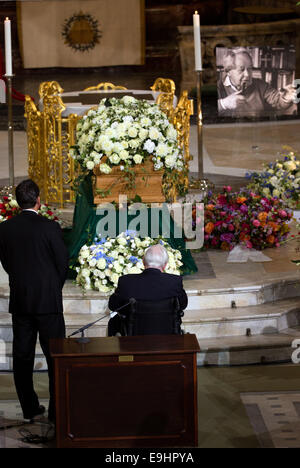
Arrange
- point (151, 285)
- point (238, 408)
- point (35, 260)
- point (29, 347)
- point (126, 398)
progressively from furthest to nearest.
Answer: point (238, 408) < point (29, 347) < point (35, 260) < point (151, 285) < point (126, 398)

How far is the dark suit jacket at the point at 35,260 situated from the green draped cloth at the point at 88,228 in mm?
1893

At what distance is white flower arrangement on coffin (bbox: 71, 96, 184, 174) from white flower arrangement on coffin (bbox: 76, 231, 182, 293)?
578mm

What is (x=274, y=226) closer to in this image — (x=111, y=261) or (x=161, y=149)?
(x=161, y=149)

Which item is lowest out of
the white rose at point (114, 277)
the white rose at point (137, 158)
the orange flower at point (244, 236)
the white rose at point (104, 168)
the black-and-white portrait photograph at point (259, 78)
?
the white rose at point (114, 277)

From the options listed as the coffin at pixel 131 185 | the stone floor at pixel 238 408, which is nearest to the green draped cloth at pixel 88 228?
the coffin at pixel 131 185

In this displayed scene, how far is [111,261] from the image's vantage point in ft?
25.1

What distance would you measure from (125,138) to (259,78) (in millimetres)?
7435

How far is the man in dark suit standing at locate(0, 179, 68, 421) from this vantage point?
6055 mm

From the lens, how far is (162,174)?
314 inches

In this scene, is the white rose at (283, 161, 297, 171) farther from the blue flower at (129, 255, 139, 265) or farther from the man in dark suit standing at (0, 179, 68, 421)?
the man in dark suit standing at (0, 179, 68, 421)

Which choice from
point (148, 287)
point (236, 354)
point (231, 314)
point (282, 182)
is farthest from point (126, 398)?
point (282, 182)

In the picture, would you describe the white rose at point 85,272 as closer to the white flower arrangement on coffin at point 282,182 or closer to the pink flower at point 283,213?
the pink flower at point 283,213

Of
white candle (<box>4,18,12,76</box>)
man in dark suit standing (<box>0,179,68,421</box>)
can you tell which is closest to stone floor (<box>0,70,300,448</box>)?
man in dark suit standing (<box>0,179,68,421</box>)

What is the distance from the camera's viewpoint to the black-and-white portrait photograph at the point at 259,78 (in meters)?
14.6
